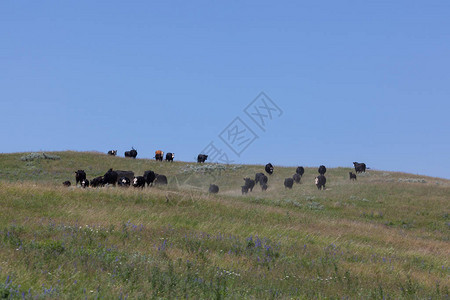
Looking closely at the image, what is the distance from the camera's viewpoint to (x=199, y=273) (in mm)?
9633

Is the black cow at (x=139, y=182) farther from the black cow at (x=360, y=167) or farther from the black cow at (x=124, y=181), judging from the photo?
the black cow at (x=360, y=167)

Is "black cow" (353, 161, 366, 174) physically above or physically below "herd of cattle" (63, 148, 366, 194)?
above

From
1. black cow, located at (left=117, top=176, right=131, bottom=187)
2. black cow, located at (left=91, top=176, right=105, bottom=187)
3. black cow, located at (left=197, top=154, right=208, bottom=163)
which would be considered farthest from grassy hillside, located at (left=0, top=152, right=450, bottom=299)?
black cow, located at (left=197, top=154, right=208, bottom=163)

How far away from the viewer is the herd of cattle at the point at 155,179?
31.4 m

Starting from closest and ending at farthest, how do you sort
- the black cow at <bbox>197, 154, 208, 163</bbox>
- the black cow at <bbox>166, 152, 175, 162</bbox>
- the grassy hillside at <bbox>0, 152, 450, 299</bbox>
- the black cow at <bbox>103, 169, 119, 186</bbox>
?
1. the grassy hillside at <bbox>0, 152, 450, 299</bbox>
2. the black cow at <bbox>103, 169, 119, 186</bbox>
3. the black cow at <bbox>166, 152, 175, 162</bbox>
4. the black cow at <bbox>197, 154, 208, 163</bbox>

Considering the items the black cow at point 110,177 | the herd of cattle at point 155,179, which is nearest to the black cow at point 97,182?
the herd of cattle at point 155,179

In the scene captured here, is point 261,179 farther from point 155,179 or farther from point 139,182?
point 139,182

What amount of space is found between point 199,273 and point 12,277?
3751mm

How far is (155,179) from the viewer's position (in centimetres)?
Result: 4106

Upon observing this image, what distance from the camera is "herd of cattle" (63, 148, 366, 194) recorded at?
31.4 meters

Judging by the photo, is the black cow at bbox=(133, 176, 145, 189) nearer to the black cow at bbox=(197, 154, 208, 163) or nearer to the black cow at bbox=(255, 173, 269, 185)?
the black cow at bbox=(255, 173, 269, 185)

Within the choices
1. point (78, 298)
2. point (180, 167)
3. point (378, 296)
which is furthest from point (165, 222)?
point (180, 167)

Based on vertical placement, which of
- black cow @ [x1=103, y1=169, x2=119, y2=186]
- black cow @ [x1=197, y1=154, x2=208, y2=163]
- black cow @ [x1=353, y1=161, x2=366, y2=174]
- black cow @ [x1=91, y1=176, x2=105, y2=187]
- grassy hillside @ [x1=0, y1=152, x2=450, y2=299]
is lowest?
grassy hillside @ [x1=0, y1=152, x2=450, y2=299]

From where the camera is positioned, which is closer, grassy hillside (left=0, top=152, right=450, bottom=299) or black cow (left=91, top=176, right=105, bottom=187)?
grassy hillside (left=0, top=152, right=450, bottom=299)
